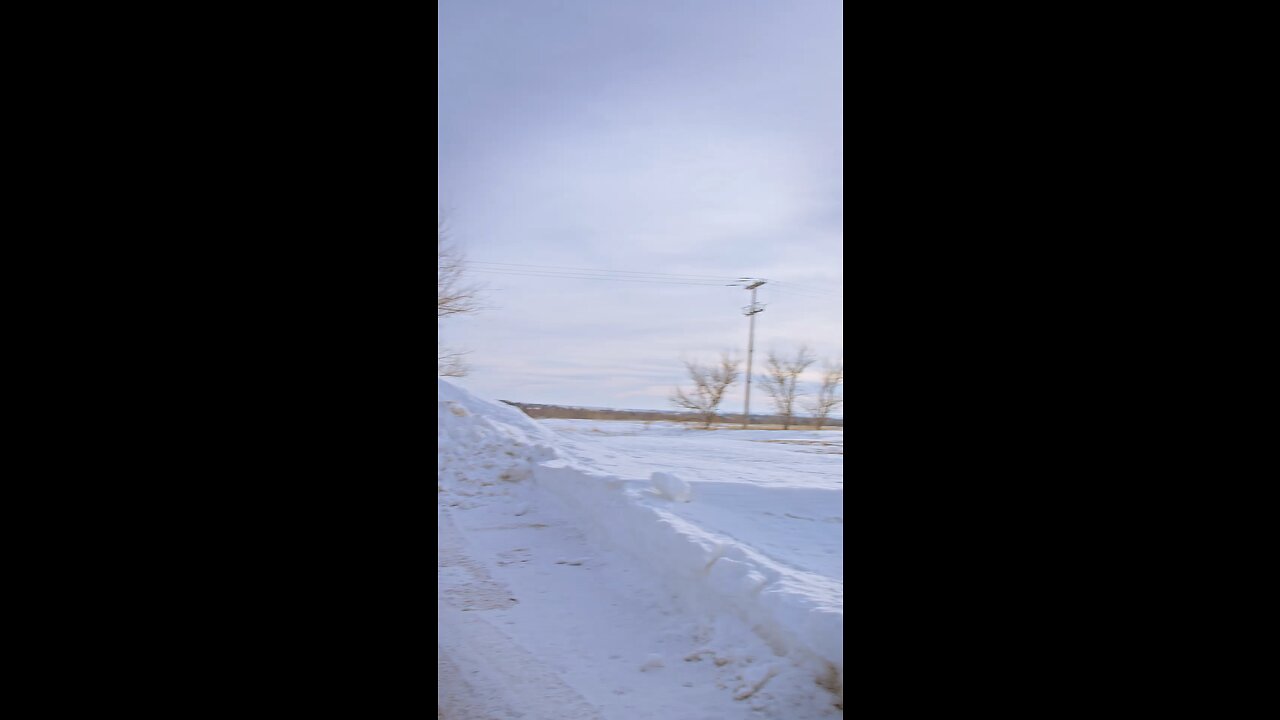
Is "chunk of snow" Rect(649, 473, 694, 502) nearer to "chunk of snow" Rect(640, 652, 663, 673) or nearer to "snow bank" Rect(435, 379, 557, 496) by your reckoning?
"snow bank" Rect(435, 379, 557, 496)

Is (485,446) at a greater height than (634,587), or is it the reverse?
(485,446)

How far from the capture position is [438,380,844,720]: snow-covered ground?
2.04 metres

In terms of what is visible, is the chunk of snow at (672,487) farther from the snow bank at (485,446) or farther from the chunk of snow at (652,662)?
the chunk of snow at (652,662)

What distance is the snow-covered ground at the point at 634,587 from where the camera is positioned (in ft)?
6.69

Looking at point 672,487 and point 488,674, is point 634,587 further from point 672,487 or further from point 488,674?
point 488,674

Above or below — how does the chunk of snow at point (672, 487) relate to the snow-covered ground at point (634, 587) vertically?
above

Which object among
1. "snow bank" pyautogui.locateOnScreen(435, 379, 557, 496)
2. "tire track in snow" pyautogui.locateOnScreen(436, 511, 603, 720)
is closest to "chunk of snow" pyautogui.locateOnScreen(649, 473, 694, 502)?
"tire track in snow" pyautogui.locateOnScreen(436, 511, 603, 720)

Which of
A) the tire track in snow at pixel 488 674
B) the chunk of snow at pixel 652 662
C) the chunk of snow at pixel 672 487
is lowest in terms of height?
the chunk of snow at pixel 652 662

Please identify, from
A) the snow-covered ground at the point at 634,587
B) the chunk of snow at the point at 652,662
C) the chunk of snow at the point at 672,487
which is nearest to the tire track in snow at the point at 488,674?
the snow-covered ground at the point at 634,587

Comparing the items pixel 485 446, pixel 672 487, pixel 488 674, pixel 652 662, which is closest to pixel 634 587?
pixel 652 662

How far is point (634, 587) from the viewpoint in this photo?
3.07 m

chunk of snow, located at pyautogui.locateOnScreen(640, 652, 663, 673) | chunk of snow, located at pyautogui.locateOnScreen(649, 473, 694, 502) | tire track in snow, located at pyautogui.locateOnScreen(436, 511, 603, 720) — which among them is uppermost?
chunk of snow, located at pyautogui.locateOnScreen(649, 473, 694, 502)
